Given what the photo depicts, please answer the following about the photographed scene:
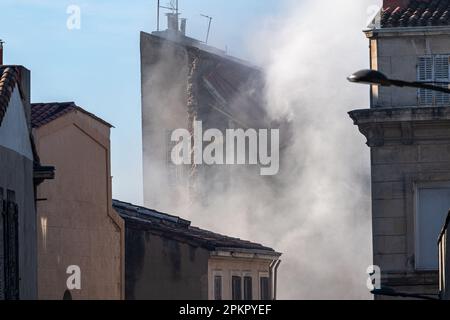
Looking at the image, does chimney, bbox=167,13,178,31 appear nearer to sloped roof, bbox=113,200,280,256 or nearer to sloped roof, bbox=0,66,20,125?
sloped roof, bbox=113,200,280,256

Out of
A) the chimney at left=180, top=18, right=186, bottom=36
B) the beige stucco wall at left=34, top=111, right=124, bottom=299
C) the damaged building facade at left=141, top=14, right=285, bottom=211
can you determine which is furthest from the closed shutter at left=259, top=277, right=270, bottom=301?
the chimney at left=180, top=18, right=186, bottom=36

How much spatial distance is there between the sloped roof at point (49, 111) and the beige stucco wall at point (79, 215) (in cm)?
16

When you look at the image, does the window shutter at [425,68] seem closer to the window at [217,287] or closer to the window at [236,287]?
the window at [217,287]

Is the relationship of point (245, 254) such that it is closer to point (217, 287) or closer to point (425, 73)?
point (217, 287)

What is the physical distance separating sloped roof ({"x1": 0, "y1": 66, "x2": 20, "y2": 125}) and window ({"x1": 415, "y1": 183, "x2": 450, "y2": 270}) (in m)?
12.1

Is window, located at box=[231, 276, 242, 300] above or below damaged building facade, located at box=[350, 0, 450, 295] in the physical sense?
below

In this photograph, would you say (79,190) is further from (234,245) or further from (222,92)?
(222,92)

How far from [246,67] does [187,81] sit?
347 centimetres

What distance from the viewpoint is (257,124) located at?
257 ft

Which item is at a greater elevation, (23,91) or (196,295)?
(23,91)

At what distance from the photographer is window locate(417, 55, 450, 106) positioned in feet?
174

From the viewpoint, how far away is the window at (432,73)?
2094 inches
